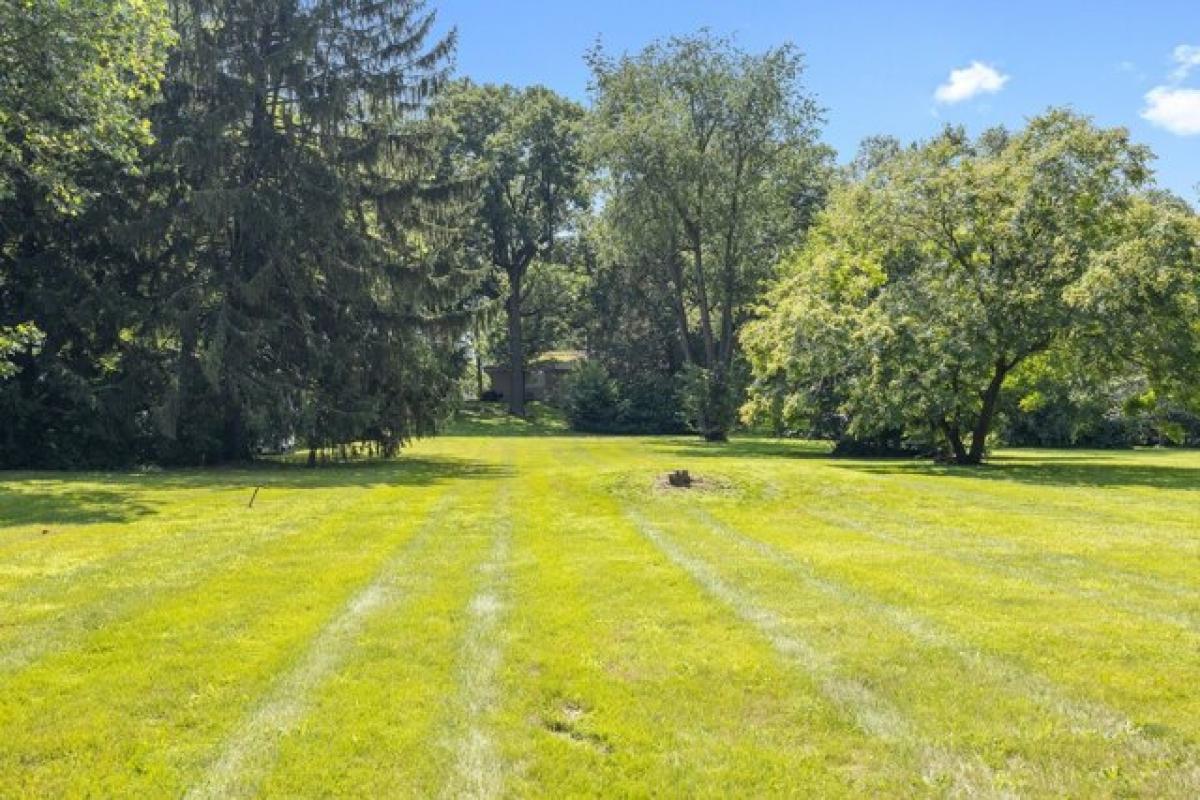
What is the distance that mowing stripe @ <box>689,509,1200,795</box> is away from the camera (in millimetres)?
4320

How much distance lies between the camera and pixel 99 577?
27.5 feet

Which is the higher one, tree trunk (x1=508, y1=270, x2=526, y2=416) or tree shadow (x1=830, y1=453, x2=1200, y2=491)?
tree trunk (x1=508, y1=270, x2=526, y2=416)

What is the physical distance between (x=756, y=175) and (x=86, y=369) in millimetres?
25431

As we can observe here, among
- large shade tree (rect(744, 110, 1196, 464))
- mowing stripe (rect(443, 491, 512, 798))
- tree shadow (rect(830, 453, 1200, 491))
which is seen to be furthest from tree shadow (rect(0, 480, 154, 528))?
large shade tree (rect(744, 110, 1196, 464))

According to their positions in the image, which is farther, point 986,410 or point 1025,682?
point 986,410

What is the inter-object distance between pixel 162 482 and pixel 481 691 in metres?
15.6

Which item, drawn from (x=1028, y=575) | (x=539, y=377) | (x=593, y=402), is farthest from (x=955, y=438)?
(x=539, y=377)

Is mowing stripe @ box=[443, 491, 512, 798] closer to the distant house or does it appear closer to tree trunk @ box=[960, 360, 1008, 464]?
tree trunk @ box=[960, 360, 1008, 464]

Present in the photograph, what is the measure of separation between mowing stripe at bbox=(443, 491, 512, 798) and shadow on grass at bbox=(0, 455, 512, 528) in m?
7.33

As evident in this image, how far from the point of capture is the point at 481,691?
5.27 metres

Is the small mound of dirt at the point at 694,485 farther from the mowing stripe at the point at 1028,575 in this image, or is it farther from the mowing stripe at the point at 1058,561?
the mowing stripe at the point at 1058,561

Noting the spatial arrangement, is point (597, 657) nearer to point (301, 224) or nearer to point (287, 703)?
point (287, 703)

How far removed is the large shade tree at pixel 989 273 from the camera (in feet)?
65.3

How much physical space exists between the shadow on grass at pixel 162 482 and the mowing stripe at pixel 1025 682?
9950 millimetres
